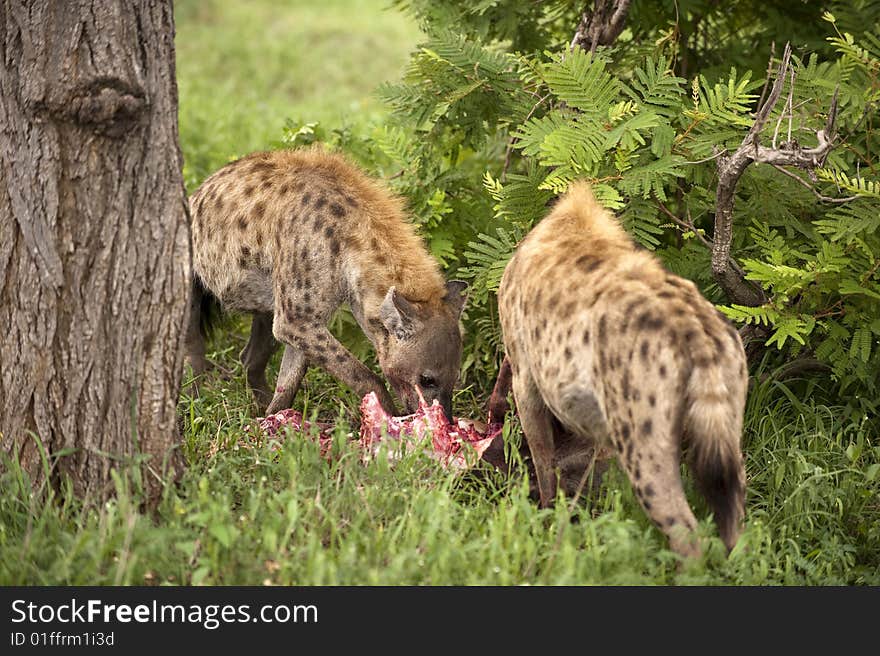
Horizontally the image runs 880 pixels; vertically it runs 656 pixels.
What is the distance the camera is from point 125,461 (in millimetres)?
4207

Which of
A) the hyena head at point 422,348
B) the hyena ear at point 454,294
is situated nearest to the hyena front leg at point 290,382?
the hyena head at point 422,348

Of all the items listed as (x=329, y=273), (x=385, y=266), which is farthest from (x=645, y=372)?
(x=329, y=273)

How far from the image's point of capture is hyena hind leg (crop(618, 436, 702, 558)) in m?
3.70

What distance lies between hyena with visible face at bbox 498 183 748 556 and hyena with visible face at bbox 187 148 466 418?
Answer: 4.39 feet

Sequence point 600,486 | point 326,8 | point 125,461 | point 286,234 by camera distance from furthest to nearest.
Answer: point 326,8 → point 286,234 → point 600,486 → point 125,461

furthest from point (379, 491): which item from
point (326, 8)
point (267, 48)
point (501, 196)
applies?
point (326, 8)

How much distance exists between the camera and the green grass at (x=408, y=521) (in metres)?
3.78

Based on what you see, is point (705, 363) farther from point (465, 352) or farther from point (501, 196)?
point (465, 352)

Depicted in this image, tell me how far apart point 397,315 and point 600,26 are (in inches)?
75.0

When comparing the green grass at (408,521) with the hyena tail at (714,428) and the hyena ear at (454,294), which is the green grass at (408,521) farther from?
the hyena ear at (454,294)

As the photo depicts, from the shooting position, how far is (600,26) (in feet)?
19.8

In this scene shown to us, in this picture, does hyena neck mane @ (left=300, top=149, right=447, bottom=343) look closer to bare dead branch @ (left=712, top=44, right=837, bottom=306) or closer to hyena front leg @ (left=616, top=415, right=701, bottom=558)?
bare dead branch @ (left=712, top=44, right=837, bottom=306)

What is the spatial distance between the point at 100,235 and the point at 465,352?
108 inches

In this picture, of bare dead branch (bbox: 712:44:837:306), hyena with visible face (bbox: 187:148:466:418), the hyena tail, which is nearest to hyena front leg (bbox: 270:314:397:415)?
hyena with visible face (bbox: 187:148:466:418)
